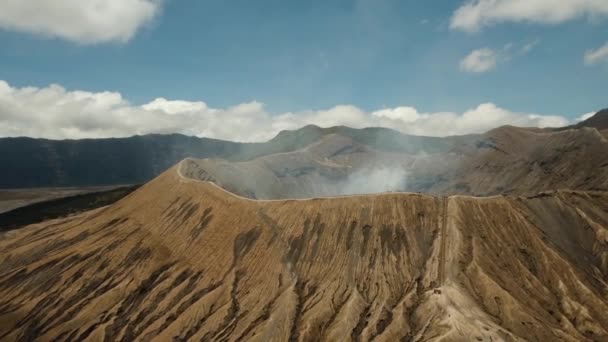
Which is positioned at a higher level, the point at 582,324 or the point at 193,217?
the point at 193,217

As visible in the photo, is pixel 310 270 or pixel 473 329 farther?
pixel 310 270

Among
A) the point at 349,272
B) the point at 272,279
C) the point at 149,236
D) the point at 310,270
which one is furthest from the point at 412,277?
the point at 149,236

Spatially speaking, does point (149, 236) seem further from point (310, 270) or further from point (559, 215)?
point (559, 215)

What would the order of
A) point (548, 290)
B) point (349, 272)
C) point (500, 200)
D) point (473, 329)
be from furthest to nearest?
point (500, 200), point (349, 272), point (548, 290), point (473, 329)

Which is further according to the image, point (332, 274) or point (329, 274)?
point (329, 274)
